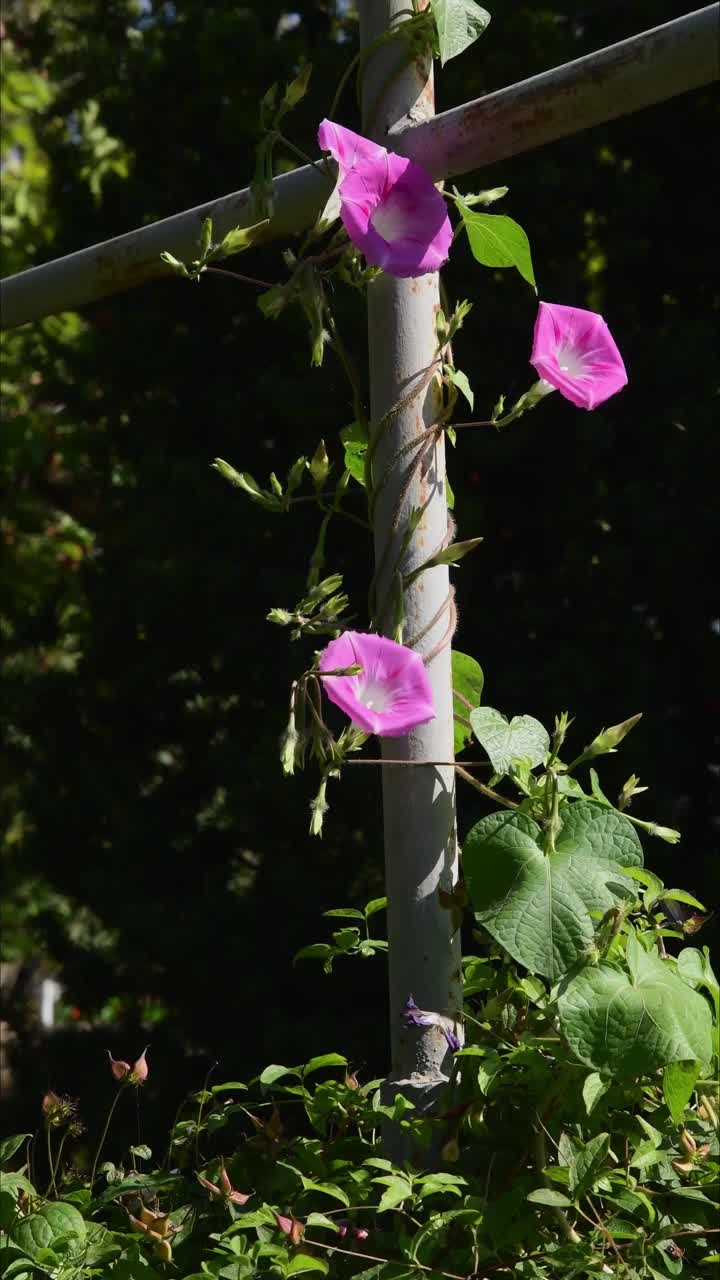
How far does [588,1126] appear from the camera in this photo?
0.99 metres

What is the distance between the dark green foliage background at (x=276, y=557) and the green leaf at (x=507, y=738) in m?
1.06

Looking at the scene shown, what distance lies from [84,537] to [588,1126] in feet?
10.1

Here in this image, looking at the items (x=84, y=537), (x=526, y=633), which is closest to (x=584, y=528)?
(x=526, y=633)

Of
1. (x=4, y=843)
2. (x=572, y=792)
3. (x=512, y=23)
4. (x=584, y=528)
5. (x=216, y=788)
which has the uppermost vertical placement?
(x=512, y=23)

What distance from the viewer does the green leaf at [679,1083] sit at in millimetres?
904

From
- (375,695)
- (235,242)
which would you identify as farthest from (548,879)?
(235,242)

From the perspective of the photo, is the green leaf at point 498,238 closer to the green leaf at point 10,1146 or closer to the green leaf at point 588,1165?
the green leaf at point 588,1165

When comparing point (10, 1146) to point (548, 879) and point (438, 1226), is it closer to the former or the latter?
point (438, 1226)

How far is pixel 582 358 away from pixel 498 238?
0.12 metres

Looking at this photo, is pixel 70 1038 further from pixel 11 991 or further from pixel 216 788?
pixel 11 991

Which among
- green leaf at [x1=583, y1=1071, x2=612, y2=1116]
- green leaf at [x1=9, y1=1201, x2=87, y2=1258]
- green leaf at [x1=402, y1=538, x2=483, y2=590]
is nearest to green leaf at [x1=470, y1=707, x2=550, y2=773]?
green leaf at [x1=402, y1=538, x2=483, y2=590]

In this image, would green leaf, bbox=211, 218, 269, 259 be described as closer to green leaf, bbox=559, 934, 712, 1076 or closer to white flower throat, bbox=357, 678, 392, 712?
white flower throat, bbox=357, 678, 392, 712

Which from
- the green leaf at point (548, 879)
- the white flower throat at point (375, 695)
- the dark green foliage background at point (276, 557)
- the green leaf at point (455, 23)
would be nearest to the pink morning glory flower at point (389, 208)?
the green leaf at point (455, 23)

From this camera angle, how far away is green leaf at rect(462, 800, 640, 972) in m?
0.98
